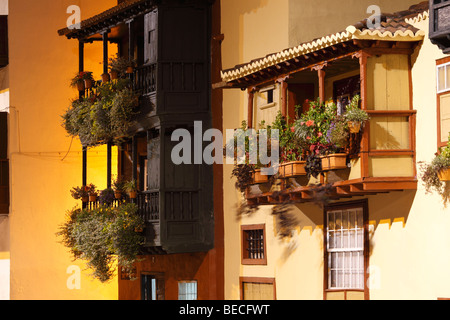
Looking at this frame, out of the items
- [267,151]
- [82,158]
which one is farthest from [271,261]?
Result: [82,158]

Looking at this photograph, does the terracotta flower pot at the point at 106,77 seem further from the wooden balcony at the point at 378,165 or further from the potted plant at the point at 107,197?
the wooden balcony at the point at 378,165

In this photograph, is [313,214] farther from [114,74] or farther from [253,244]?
[114,74]

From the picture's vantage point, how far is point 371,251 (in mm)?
19609

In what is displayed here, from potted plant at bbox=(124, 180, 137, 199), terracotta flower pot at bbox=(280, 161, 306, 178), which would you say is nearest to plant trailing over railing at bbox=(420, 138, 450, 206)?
terracotta flower pot at bbox=(280, 161, 306, 178)

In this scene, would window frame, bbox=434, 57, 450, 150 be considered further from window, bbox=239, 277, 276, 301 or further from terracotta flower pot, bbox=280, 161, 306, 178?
window, bbox=239, 277, 276, 301

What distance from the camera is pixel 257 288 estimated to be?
23141 mm

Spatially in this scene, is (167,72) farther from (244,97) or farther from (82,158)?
(82,158)

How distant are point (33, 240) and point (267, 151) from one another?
10844mm

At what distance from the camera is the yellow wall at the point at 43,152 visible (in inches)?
1153

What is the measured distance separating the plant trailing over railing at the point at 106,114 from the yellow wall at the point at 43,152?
3366 millimetres

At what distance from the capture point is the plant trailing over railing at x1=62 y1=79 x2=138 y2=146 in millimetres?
A: 25047

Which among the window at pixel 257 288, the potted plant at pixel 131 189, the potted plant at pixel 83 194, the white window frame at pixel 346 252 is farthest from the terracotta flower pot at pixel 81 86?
the white window frame at pixel 346 252

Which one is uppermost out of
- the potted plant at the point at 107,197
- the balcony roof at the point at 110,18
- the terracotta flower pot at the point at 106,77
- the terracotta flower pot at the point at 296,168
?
the balcony roof at the point at 110,18

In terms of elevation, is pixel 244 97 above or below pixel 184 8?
below
